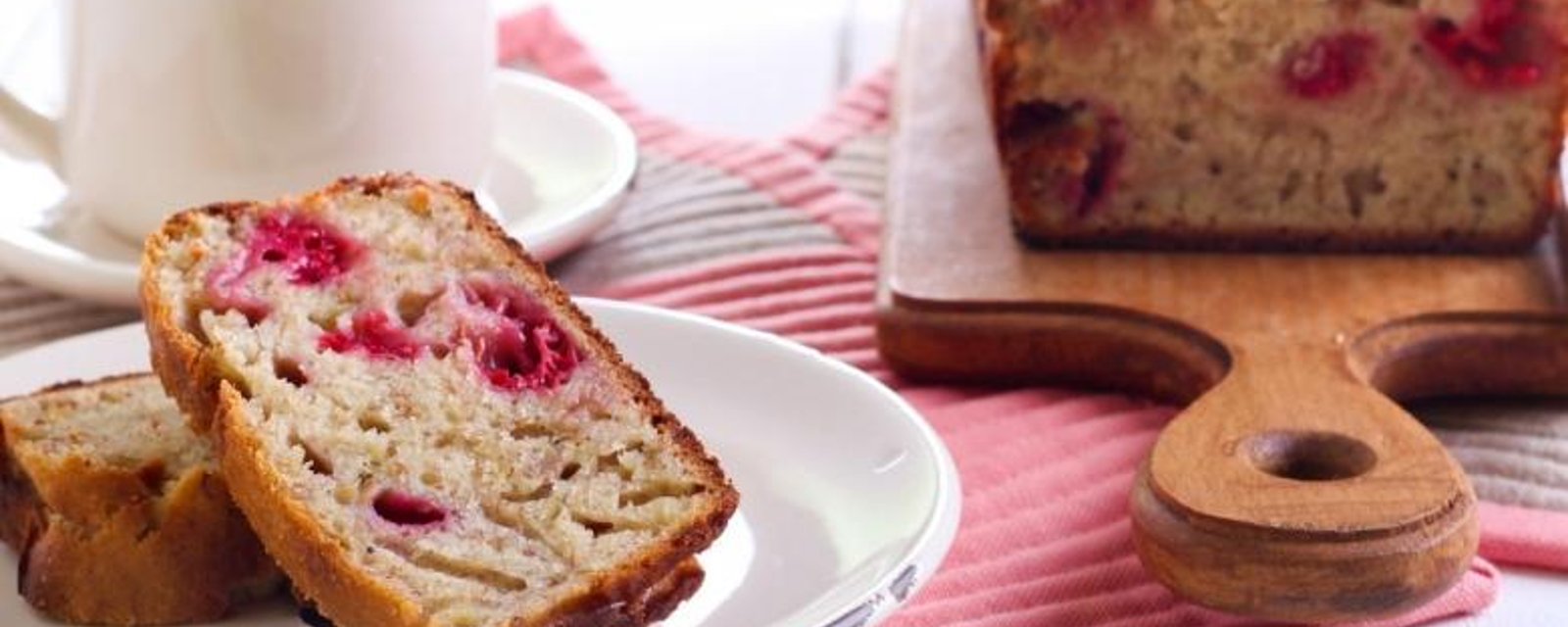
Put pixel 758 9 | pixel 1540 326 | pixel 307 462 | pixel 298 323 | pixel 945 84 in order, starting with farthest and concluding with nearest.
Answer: pixel 758 9, pixel 945 84, pixel 1540 326, pixel 298 323, pixel 307 462

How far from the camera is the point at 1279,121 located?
8.46ft

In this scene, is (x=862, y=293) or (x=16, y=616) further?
(x=862, y=293)

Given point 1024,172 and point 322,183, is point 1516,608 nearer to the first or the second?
point 1024,172

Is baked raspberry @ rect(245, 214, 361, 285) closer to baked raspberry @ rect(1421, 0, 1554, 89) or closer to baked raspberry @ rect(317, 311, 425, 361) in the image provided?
baked raspberry @ rect(317, 311, 425, 361)

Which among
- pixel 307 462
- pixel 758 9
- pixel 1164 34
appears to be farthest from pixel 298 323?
pixel 758 9

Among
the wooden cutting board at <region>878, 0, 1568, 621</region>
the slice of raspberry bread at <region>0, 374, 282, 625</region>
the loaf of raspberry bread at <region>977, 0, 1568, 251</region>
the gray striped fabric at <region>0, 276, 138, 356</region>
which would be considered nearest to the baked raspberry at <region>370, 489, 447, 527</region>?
the slice of raspberry bread at <region>0, 374, 282, 625</region>

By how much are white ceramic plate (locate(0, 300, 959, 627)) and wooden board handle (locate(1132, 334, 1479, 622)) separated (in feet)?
0.61

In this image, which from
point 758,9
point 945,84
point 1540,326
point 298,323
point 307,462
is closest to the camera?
point 307,462

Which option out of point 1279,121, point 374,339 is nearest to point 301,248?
point 374,339

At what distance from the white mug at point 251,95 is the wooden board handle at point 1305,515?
830mm

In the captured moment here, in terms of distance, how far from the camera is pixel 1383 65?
2.54 metres

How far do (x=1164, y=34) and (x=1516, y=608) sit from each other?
27.6 inches

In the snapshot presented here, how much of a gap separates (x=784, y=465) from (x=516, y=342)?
0.22 meters

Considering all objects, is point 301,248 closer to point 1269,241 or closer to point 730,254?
point 730,254
